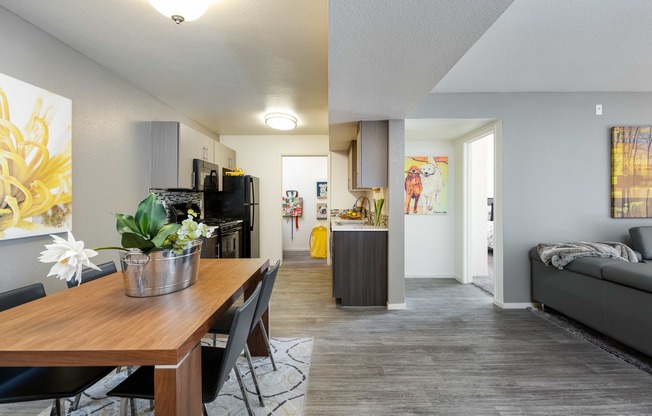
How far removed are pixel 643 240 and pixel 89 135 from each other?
5633mm

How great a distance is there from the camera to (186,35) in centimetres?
234

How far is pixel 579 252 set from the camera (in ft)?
9.35

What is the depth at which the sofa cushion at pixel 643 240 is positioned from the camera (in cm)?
311

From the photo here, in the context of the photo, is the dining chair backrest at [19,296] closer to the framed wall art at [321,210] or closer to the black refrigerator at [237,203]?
the black refrigerator at [237,203]

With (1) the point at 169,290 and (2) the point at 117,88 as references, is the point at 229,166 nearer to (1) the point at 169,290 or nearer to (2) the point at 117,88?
(2) the point at 117,88

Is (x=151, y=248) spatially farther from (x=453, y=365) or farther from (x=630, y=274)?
(x=630, y=274)

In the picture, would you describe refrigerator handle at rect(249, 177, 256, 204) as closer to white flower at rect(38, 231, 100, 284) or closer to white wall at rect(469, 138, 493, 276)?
white wall at rect(469, 138, 493, 276)

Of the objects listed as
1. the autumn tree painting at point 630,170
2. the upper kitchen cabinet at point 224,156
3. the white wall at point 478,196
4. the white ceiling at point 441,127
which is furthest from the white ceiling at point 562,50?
the upper kitchen cabinet at point 224,156

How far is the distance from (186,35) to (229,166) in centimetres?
321

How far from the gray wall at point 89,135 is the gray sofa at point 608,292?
4.48 m

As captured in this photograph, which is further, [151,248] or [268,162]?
[268,162]

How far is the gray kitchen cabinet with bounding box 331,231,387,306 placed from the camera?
3.47 meters

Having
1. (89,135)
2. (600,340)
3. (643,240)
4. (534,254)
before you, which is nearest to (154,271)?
(89,135)

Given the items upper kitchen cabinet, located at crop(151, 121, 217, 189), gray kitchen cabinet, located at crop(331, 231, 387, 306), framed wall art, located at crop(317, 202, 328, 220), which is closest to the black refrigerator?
upper kitchen cabinet, located at crop(151, 121, 217, 189)
